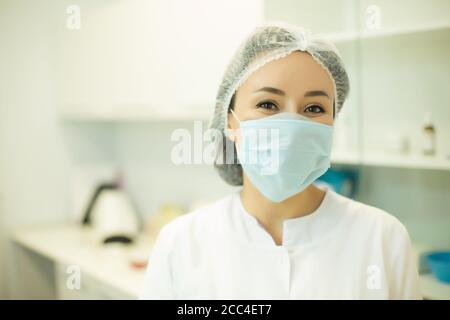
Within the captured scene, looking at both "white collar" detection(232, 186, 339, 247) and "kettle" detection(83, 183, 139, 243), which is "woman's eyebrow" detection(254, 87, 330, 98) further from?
"kettle" detection(83, 183, 139, 243)

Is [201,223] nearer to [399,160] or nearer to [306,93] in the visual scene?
[306,93]

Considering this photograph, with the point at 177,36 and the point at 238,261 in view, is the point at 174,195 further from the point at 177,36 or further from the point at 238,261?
the point at 238,261

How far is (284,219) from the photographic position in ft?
2.80

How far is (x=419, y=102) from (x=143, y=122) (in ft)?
4.65

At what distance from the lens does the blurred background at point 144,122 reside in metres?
1.02

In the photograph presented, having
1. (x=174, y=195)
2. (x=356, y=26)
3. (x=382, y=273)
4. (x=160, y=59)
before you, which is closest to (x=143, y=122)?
(x=174, y=195)

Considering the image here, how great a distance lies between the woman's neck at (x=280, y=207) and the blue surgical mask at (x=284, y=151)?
0.12 ft

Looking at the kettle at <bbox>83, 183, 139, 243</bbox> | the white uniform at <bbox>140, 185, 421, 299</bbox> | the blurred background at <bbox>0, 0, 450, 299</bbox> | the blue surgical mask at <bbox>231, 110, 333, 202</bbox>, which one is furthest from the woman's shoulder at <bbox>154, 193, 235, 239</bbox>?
the kettle at <bbox>83, 183, 139, 243</bbox>

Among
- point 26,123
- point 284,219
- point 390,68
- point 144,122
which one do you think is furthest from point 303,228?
point 144,122

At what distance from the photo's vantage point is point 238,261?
0.84 m

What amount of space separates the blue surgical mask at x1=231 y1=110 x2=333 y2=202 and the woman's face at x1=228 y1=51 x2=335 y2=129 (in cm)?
2

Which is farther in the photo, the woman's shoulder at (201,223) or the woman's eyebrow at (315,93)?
the woman's shoulder at (201,223)

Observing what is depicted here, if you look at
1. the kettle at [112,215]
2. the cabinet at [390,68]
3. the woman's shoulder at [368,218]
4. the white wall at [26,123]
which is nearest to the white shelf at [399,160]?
the cabinet at [390,68]

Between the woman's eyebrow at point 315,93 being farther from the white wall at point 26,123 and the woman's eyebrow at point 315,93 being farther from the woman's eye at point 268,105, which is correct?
the white wall at point 26,123
